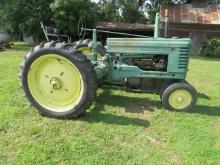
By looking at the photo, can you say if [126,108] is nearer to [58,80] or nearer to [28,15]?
[58,80]

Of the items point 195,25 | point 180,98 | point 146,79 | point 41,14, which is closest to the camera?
point 180,98

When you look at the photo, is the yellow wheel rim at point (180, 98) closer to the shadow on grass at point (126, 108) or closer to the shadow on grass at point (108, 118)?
the shadow on grass at point (126, 108)

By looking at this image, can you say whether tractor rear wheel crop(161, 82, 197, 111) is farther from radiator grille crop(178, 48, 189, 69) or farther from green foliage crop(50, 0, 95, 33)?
green foliage crop(50, 0, 95, 33)

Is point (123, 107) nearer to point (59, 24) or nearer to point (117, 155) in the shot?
point (117, 155)

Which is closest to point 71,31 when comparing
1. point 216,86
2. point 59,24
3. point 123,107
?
point 59,24

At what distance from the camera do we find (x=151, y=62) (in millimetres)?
6180

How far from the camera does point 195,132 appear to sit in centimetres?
485

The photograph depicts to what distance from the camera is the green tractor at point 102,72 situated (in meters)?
5.03

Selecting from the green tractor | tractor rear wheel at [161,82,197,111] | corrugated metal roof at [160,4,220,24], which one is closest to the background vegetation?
corrugated metal roof at [160,4,220,24]

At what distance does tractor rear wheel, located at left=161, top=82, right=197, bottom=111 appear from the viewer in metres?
5.78

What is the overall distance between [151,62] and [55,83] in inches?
74.9

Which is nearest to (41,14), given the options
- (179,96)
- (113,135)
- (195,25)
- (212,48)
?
(195,25)

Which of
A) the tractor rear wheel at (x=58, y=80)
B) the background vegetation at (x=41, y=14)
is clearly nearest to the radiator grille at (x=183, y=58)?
the tractor rear wheel at (x=58, y=80)

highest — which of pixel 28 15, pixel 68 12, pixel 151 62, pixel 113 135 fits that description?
pixel 68 12
